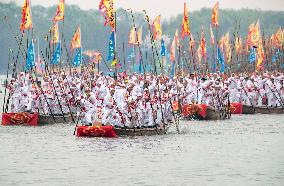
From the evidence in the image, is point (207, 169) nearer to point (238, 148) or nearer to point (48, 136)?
point (238, 148)

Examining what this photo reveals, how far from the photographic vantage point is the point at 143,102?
38.6m

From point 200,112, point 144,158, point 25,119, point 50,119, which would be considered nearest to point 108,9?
point 50,119

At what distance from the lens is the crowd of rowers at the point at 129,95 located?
125 ft

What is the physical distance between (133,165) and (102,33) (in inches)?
6175

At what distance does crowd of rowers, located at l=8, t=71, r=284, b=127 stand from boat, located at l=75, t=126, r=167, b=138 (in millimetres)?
378

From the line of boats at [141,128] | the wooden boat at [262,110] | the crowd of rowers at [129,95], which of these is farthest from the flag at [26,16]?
the wooden boat at [262,110]

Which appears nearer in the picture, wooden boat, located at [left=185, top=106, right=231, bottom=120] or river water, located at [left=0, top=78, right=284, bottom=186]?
river water, located at [left=0, top=78, right=284, bottom=186]

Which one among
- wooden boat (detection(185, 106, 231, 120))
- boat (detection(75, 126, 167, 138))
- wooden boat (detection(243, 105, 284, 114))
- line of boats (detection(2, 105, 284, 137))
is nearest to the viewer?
boat (detection(75, 126, 167, 138))

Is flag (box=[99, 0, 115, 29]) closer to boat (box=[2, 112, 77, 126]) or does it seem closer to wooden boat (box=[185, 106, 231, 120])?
boat (box=[2, 112, 77, 126])

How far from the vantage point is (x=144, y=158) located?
102 feet

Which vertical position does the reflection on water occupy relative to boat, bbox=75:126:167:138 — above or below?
below

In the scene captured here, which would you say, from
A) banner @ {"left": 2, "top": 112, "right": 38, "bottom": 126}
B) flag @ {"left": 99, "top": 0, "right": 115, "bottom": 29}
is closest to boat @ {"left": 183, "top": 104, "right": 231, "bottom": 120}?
flag @ {"left": 99, "top": 0, "right": 115, "bottom": 29}

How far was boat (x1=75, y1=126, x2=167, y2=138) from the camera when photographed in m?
36.6

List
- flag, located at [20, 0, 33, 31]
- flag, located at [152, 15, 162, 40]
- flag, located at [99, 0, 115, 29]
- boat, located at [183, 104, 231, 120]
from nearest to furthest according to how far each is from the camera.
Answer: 1. flag, located at [99, 0, 115, 29]
2. flag, located at [20, 0, 33, 31]
3. boat, located at [183, 104, 231, 120]
4. flag, located at [152, 15, 162, 40]
